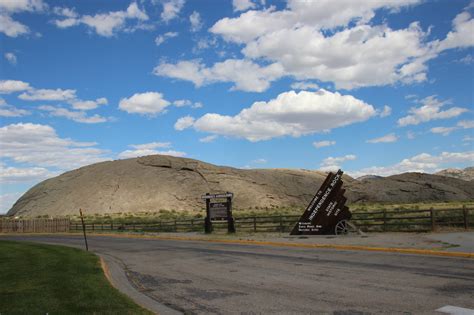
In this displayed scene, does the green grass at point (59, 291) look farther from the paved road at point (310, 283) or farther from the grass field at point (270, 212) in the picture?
the grass field at point (270, 212)

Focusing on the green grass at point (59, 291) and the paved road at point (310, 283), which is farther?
the paved road at point (310, 283)

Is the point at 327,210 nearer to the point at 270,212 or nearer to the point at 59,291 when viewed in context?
the point at 59,291

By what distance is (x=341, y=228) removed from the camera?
2330 centimetres

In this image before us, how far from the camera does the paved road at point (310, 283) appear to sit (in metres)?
7.85

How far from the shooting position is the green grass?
769cm

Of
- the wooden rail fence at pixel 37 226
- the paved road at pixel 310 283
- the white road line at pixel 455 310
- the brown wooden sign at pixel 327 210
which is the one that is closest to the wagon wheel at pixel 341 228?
the brown wooden sign at pixel 327 210

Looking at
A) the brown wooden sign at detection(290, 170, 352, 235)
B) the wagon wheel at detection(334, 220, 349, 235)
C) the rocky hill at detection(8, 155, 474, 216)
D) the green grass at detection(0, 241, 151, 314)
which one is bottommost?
the green grass at detection(0, 241, 151, 314)

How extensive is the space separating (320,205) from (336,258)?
9.19 metres

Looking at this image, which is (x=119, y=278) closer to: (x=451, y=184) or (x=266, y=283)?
(x=266, y=283)

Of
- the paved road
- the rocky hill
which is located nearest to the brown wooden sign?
the paved road

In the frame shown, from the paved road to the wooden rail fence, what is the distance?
39389 millimetres

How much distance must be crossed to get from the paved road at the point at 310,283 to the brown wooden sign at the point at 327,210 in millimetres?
7503

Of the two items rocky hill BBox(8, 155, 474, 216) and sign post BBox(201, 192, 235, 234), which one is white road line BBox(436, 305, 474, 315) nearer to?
sign post BBox(201, 192, 235, 234)

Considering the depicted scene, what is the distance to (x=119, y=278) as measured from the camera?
39.8 feet
